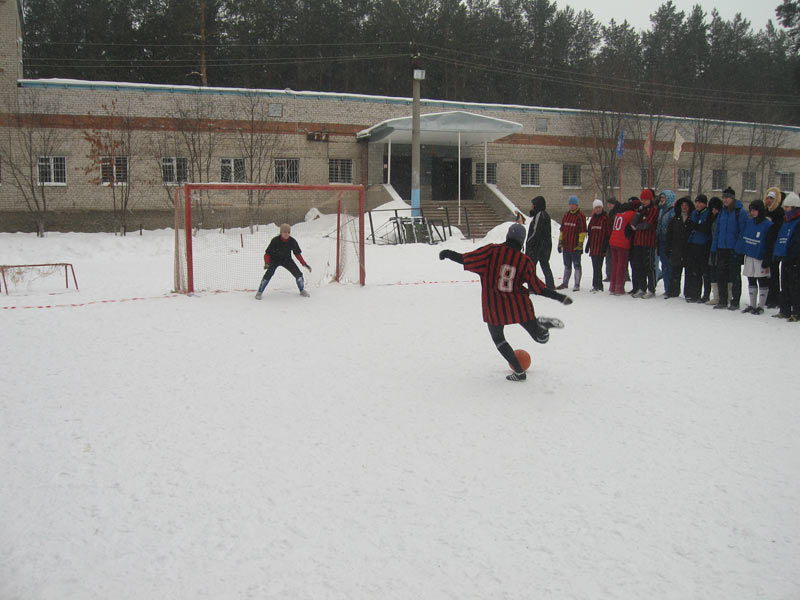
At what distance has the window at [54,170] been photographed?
87.1ft

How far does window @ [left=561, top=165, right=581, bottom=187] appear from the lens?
116ft

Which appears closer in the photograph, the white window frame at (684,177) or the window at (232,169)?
the window at (232,169)

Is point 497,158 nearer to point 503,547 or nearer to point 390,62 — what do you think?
point 390,62

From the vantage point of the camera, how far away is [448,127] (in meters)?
26.0

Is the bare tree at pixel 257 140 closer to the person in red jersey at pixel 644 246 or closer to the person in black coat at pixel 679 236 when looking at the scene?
the person in red jersey at pixel 644 246

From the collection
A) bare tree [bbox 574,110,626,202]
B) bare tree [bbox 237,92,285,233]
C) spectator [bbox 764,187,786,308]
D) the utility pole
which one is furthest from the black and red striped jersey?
bare tree [bbox 574,110,626,202]

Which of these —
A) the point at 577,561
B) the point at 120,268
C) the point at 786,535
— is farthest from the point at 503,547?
the point at 120,268

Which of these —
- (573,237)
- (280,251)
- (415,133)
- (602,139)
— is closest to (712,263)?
(573,237)

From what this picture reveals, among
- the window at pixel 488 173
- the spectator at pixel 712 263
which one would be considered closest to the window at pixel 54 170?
the window at pixel 488 173

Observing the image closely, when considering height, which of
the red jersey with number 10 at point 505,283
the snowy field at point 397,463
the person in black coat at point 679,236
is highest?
the person in black coat at point 679,236

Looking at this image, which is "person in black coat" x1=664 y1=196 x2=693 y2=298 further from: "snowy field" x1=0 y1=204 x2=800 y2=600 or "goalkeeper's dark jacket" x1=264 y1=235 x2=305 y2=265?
"goalkeeper's dark jacket" x1=264 y1=235 x2=305 y2=265

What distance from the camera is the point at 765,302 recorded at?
33.1ft

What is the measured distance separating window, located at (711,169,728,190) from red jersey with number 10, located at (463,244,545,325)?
3709 centimetres

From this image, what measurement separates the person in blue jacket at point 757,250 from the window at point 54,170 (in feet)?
84.4
